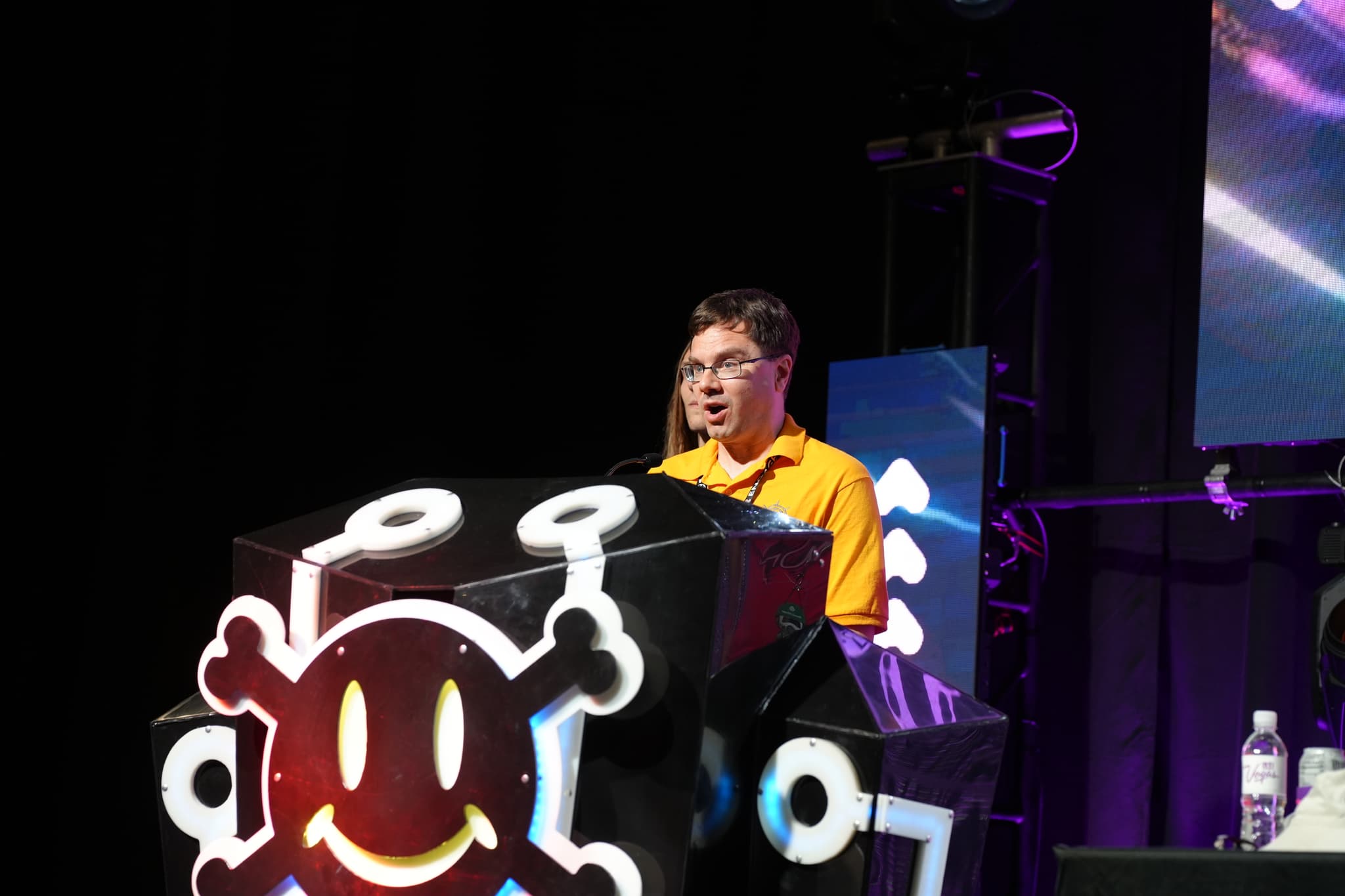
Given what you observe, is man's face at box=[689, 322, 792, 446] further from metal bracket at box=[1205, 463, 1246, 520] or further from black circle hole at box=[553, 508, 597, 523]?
metal bracket at box=[1205, 463, 1246, 520]

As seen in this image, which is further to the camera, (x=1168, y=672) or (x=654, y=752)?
(x=1168, y=672)

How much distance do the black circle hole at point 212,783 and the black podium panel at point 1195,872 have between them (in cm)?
92

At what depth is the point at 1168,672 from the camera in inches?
157

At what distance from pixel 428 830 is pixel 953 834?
484mm

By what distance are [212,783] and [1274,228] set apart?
9.49ft

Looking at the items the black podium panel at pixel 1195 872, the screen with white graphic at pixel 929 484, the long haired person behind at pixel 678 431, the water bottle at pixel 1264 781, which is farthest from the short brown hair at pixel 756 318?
the water bottle at pixel 1264 781

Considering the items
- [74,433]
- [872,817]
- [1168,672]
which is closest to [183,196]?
[74,433]

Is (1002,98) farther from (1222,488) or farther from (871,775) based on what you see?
(871,775)

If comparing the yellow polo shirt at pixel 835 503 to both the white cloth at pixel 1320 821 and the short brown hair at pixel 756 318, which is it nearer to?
the short brown hair at pixel 756 318

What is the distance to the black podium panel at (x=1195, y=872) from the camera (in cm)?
83

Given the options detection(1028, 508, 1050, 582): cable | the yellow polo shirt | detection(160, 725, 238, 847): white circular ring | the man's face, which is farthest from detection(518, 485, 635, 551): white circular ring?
detection(1028, 508, 1050, 582): cable

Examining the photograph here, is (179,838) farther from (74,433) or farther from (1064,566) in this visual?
(1064,566)

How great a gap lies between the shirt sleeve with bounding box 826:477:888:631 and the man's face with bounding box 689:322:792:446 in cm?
19

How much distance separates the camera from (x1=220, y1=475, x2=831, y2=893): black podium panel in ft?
4.14
